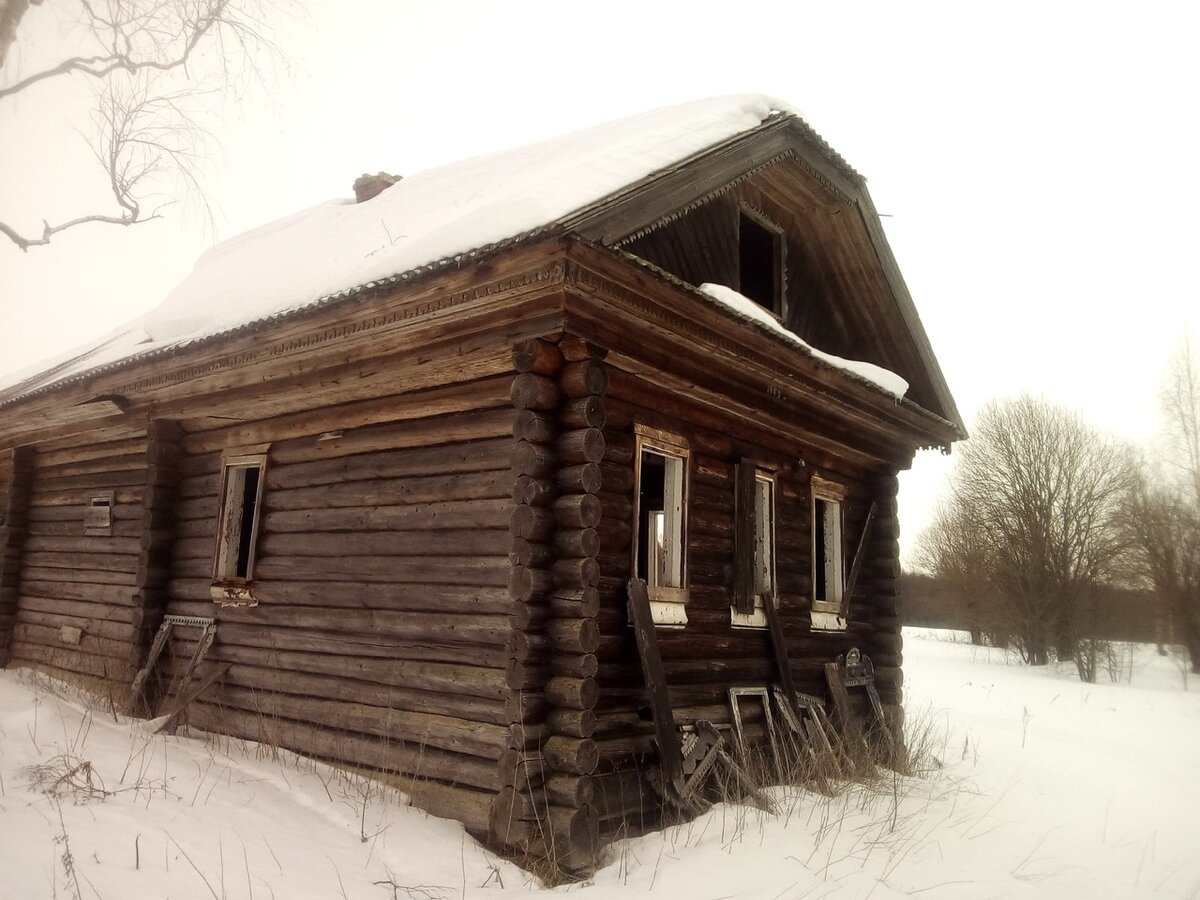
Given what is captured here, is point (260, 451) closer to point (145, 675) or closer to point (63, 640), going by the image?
point (145, 675)

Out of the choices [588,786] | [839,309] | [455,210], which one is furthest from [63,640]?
[839,309]

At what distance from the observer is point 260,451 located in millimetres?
8133

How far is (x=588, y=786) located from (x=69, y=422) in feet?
28.3

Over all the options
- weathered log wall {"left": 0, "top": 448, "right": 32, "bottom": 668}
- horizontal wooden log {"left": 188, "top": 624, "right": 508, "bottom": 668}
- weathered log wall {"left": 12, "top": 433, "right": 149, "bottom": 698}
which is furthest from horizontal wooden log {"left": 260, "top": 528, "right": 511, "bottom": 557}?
weathered log wall {"left": 0, "top": 448, "right": 32, "bottom": 668}

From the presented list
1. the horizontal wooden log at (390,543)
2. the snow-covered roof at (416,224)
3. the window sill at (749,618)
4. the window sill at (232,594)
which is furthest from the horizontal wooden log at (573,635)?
the window sill at (232,594)

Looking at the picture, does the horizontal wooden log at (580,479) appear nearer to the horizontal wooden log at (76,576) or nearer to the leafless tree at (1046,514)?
the horizontal wooden log at (76,576)

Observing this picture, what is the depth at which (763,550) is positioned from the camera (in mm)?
7941

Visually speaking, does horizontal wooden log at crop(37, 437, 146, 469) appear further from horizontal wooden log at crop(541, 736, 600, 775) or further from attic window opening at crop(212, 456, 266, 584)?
horizontal wooden log at crop(541, 736, 600, 775)

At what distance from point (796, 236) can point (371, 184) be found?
646 centimetres

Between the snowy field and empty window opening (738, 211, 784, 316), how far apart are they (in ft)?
16.5

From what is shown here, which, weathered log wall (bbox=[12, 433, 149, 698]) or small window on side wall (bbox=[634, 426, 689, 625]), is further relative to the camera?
weathered log wall (bbox=[12, 433, 149, 698])

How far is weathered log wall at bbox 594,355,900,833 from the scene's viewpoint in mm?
6059

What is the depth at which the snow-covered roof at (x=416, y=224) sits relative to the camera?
5684 mm

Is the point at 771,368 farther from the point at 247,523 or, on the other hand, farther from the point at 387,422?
the point at 247,523
